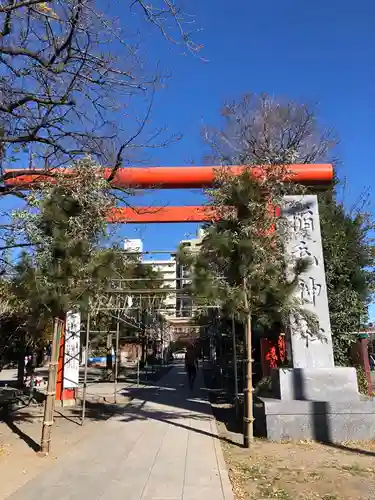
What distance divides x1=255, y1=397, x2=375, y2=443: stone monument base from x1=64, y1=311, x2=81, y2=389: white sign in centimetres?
625

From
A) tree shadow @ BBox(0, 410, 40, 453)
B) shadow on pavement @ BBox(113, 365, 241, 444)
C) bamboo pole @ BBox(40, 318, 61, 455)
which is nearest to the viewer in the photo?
bamboo pole @ BBox(40, 318, 61, 455)

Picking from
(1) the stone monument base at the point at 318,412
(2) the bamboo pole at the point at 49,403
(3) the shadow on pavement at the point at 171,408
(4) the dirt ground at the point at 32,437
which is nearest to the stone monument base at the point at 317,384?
(1) the stone monument base at the point at 318,412

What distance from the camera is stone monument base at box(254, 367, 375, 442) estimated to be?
7.95 metres

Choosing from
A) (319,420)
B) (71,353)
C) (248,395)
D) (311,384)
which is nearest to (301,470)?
(248,395)

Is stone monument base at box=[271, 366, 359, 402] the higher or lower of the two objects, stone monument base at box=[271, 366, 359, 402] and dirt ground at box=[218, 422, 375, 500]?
the higher

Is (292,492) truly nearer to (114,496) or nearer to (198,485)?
(198,485)

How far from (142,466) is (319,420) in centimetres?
355

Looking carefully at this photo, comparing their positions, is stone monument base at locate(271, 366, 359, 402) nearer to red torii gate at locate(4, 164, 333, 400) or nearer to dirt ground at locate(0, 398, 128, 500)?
red torii gate at locate(4, 164, 333, 400)

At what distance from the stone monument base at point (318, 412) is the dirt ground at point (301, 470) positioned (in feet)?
0.79

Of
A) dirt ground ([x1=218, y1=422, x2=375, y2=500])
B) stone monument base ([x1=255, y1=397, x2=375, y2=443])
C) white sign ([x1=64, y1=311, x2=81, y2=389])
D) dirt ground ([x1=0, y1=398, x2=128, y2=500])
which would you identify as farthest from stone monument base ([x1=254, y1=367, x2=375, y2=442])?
white sign ([x1=64, y1=311, x2=81, y2=389])

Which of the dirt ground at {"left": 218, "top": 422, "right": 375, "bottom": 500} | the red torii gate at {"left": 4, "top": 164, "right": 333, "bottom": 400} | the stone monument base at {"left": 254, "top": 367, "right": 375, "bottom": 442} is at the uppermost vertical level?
the red torii gate at {"left": 4, "top": 164, "right": 333, "bottom": 400}

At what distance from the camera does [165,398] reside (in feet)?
47.2

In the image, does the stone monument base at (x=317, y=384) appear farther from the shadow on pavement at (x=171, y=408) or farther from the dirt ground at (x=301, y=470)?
the shadow on pavement at (x=171, y=408)

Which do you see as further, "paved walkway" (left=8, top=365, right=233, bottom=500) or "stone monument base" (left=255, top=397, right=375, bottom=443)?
"stone monument base" (left=255, top=397, right=375, bottom=443)
